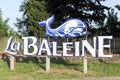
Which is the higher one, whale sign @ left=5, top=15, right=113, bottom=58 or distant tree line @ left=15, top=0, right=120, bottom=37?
distant tree line @ left=15, top=0, right=120, bottom=37

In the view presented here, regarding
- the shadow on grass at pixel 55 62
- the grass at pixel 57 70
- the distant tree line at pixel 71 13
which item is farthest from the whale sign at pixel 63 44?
the distant tree line at pixel 71 13

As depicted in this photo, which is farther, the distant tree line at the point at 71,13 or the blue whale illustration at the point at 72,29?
the distant tree line at the point at 71,13

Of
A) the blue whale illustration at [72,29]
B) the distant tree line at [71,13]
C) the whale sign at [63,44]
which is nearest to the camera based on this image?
the whale sign at [63,44]

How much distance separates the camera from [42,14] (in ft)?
167

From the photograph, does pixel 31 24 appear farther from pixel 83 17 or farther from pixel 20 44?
pixel 20 44

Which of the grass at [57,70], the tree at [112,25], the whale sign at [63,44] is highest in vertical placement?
the tree at [112,25]

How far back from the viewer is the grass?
818 inches

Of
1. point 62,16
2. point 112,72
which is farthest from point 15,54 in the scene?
point 62,16

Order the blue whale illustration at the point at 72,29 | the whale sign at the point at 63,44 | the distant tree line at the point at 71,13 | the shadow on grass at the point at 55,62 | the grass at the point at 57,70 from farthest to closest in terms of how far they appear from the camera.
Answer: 1. the distant tree line at the point at 71,13
2. the shadow on grass at the point at 55,62
3. the blue whale illustration at the point at 72,29
4. the whale sign at the point at 63,44
5. the grass at the point at 57,70

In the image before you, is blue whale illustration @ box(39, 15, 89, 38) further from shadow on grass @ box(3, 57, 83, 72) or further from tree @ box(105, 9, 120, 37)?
tree @ box(105, 9, 120, 37)

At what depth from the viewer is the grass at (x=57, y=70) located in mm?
20766

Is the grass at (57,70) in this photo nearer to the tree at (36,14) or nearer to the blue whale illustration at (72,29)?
the blue whale illustration at (72,29)

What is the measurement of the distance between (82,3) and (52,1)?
382 cm

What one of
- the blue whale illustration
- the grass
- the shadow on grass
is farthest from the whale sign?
the shadow on grass
